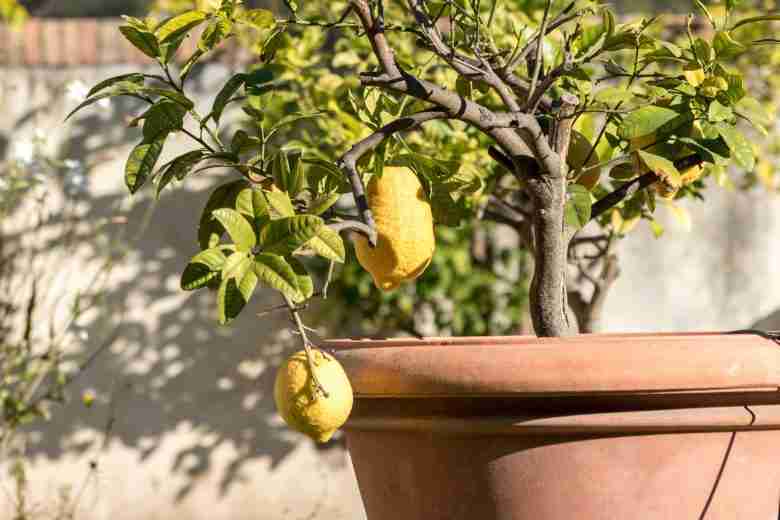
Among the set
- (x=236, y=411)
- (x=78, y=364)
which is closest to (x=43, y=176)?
(x=78, y=364)

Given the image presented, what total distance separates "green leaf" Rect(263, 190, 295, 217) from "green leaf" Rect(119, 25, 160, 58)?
28cm

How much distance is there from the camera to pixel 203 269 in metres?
1.21

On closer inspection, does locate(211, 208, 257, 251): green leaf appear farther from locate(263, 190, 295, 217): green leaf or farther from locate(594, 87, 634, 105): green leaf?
locate(594, 87, 634, 105): green leaf

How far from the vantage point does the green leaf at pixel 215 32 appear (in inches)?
54.6

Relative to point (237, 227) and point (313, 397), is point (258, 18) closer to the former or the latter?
point (237, 227)

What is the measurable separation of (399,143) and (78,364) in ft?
7.06

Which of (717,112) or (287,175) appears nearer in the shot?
(287,175)

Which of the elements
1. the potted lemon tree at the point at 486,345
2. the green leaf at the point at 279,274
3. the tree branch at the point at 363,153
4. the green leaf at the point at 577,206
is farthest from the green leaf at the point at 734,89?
the green leaf at the point at 279,274

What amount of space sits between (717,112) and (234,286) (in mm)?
706

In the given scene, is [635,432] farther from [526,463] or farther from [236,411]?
[236,411]

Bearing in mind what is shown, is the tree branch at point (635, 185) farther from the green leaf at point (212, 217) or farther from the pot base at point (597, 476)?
the green leaf at point (212, 217)

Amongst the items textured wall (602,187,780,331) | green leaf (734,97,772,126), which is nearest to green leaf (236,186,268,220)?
green leaf (734,97,772,126)

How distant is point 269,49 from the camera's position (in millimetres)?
1487

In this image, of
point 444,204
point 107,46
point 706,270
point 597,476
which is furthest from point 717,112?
point 107,46
